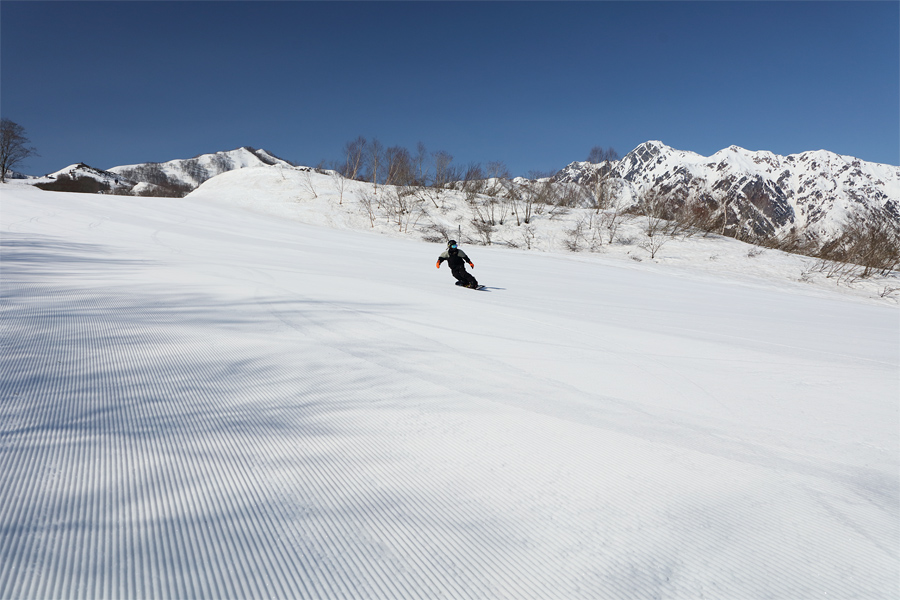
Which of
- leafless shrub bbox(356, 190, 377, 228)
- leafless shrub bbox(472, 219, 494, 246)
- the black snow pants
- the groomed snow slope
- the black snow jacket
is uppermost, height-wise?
leafless shrub bbox(356, 190, 377, 228)

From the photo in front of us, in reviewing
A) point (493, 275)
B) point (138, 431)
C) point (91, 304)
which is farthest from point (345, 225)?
point (138, 431)

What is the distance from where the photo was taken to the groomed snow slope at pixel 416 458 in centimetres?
196

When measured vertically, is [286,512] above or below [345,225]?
below

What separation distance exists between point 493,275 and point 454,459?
12.8 meters

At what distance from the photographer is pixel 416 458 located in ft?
9.60

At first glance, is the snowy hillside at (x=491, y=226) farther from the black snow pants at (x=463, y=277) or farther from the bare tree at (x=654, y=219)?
the black snow pants at (x=463, y=277)

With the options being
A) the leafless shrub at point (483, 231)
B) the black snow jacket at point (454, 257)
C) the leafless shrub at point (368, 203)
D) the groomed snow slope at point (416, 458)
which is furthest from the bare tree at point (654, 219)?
the groomed snow slope at point (416, 458)

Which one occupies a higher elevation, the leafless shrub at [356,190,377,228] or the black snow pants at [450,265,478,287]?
the leafless shrub at [356,190,377,228]

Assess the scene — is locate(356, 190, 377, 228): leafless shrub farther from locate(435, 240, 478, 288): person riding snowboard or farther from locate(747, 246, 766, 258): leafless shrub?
locate(747, 246, 766, 258): leafless shrub

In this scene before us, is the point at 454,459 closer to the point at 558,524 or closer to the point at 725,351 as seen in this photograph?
the point at 558,524

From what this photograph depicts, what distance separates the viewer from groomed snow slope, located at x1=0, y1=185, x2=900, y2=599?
6.44ft

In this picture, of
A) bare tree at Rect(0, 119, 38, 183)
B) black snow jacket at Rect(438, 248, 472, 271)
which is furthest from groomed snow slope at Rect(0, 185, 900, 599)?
bare tree at Rect(0, 119, 38, 183)

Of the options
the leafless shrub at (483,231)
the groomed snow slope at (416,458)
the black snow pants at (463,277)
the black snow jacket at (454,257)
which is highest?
the leafless shrub at (483,231)

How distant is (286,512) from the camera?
88.3 inches
